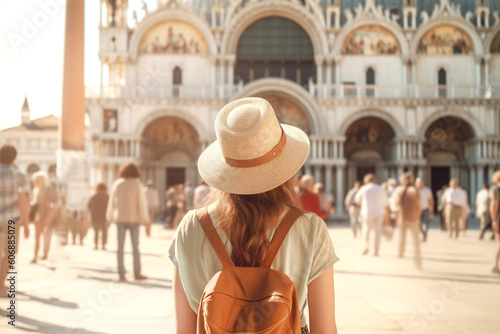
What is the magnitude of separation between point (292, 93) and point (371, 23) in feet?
20.0

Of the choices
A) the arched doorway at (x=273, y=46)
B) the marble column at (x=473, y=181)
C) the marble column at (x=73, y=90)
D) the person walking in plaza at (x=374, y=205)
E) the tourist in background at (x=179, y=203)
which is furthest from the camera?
the arched doorway at (x=273, y=46)

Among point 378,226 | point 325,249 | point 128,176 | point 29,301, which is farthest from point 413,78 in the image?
point 325,249

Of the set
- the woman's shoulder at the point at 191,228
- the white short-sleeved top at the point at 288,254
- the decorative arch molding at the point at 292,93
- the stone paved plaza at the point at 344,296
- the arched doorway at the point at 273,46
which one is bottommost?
the stone paved plaza at the point at 344,296

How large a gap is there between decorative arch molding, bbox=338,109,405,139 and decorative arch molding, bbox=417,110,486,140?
39.7 inches

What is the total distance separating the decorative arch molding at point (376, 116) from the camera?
26406mm

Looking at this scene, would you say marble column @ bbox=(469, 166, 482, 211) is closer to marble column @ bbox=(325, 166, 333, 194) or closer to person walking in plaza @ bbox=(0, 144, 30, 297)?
marble column @ bbox=(325, 166, 333, 194)

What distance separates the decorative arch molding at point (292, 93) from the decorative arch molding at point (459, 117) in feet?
15.9

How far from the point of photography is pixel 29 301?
650cm

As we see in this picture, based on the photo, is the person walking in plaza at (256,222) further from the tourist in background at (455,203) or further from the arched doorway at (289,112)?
the arched doorway at (289,112)

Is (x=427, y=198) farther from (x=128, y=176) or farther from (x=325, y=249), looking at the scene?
(x=325, y=249)

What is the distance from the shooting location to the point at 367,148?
1133 inches

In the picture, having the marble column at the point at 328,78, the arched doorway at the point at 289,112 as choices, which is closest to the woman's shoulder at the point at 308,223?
the arched doorway at the point at 289,112

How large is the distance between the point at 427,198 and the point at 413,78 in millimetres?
15340

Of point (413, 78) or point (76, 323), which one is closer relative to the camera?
point (76, 323)
